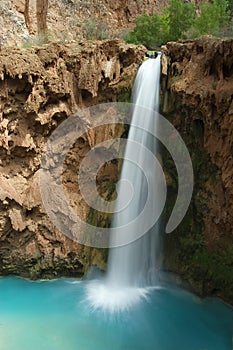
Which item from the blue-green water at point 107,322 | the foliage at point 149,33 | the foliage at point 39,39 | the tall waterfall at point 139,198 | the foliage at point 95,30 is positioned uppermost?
the foliage at point 95,30

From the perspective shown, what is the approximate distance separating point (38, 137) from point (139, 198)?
13.4 feet

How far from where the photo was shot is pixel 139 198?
478 inches

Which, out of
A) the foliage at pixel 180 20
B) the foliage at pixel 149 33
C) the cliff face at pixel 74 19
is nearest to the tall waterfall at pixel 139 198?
the foliage at pixel 149 33

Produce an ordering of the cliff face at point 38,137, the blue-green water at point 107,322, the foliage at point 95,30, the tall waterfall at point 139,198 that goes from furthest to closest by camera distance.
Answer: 1. the foliage at point 95,30
2. the cliff face at point 38,137
3. the tall waterfall at point 139,198
4. the blue-green water at point 107,322

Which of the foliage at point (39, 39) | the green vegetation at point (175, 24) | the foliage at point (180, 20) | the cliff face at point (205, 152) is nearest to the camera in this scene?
the cliff face at point (205, 152)

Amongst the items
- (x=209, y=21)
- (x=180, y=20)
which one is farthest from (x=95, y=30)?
(x=209, y=21)

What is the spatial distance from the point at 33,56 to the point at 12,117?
7.14 feet

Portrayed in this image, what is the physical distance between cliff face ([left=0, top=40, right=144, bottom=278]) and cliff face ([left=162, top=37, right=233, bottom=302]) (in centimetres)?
219

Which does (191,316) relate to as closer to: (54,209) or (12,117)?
(54,209)

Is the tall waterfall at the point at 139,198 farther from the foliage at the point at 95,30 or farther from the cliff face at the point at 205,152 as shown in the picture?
the foliage at the point at 95,30

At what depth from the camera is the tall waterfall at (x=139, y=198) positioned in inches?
464

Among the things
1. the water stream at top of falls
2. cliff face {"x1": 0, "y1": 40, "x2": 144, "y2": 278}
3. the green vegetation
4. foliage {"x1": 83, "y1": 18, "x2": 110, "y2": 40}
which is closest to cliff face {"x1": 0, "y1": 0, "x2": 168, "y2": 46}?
foliage {"x1": 83, "y1": 18, "x2": 110, "y2": 40}

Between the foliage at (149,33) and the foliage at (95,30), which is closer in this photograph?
the foliage at (149,33)

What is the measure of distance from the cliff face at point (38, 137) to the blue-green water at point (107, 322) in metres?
1.05
